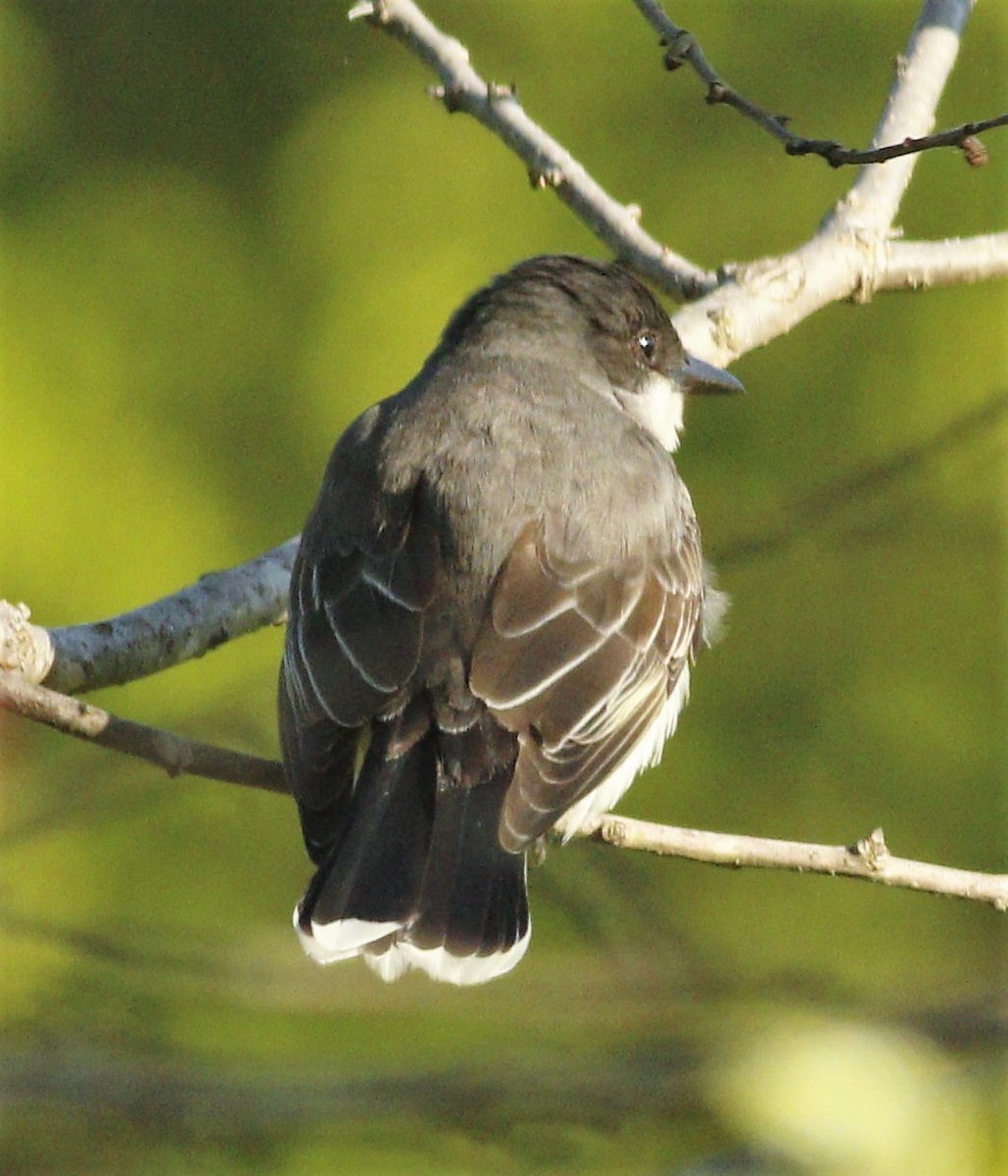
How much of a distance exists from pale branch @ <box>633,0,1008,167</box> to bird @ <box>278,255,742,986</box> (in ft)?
2.48

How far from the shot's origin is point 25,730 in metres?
4.73

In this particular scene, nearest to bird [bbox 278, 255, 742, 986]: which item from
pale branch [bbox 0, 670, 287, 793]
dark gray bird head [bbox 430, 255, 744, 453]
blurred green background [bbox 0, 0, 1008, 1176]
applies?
dark gray bird head [bbox 430, 255, 744, 453]

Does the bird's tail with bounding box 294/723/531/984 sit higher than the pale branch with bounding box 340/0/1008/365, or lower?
lower

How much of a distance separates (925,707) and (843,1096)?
2.65 metres

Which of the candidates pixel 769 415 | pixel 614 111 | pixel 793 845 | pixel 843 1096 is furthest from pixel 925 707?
pixel 843 1096

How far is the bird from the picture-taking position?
3619mm

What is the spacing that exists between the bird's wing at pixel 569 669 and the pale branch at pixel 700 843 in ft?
0.47

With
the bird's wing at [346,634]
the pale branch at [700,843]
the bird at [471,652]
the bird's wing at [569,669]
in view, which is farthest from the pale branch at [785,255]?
the pale branch at [700,843]

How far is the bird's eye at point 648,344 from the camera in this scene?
15.5ft

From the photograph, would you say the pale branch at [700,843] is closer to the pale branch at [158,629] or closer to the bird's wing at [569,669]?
the bird's wing at [569,669]

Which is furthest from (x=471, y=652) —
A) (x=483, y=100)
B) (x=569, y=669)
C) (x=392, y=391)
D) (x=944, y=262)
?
(x=392, y=391)

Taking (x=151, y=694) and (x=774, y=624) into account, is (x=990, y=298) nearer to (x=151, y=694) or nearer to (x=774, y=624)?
(x=774, y=624)

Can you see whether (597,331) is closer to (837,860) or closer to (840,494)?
(840,494)

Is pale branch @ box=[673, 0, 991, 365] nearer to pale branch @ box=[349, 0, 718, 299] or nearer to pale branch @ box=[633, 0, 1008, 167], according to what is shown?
pale branch @ box=[349, 0, 718, 299]
